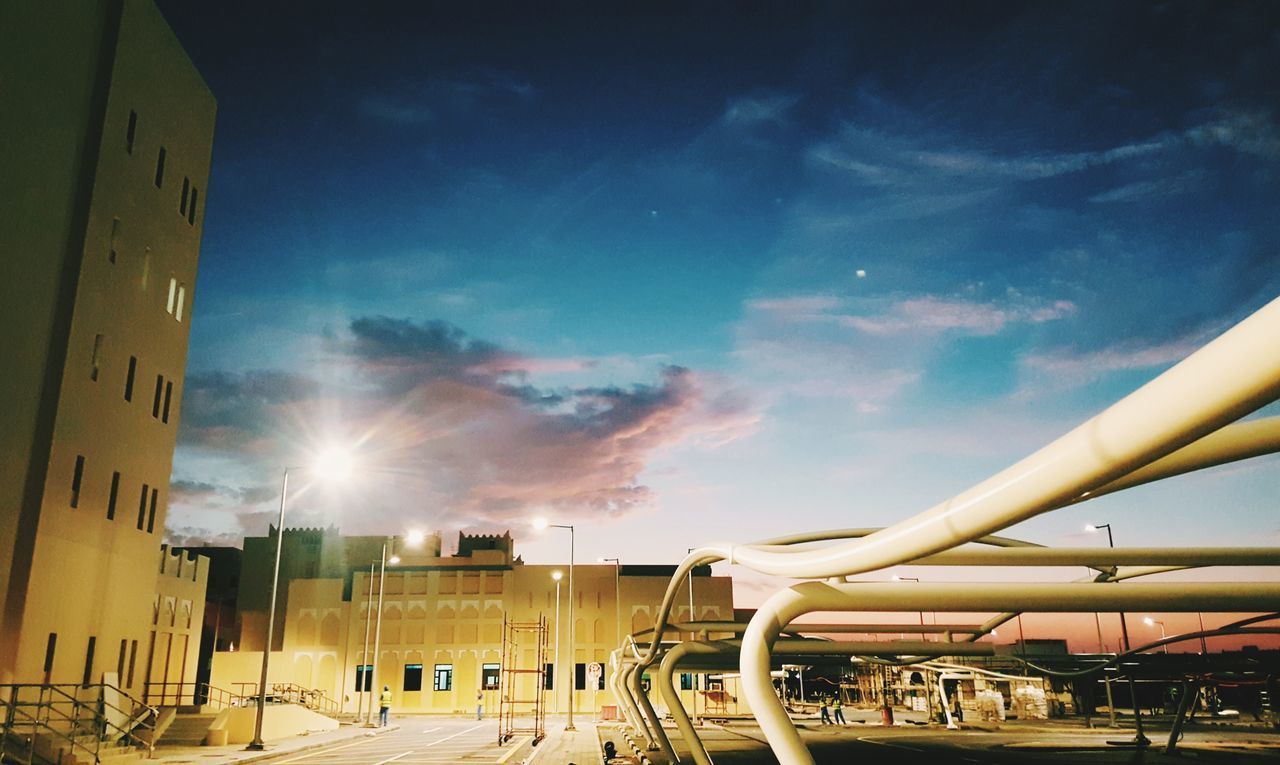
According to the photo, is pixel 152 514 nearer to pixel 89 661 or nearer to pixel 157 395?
pixel 157 395

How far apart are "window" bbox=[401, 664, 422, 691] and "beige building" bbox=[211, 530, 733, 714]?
0.07 m

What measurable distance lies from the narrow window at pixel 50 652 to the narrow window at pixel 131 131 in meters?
16.6

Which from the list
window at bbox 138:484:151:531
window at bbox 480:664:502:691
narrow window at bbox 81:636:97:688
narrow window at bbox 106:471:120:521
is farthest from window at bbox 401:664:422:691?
narrow window at bbox 106:471:120:521

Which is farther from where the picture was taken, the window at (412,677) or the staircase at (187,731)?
the window at (412,677)

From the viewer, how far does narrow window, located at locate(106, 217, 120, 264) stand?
28469 millimetres

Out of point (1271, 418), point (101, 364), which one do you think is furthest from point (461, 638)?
point (1271, 418)

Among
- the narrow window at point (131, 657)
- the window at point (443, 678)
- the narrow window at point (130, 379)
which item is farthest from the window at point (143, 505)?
the window at point (443, 678)

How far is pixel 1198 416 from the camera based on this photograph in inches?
91.0

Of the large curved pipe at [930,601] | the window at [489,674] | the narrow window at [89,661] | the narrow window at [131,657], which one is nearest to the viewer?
the large curved pipe at [930,601]

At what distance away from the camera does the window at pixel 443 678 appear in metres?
63.2

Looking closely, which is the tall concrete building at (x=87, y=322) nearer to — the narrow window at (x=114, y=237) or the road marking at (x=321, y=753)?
the narrow window at (x=114, y=237)

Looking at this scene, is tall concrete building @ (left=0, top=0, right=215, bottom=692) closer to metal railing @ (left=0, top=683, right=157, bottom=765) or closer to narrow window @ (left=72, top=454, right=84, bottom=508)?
narrow window @ (left=72, top=454, right=84, bottom=508)

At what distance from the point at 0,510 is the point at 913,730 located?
39.6 metres

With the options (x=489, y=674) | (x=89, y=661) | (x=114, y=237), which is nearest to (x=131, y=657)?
(x=89, y=661)
